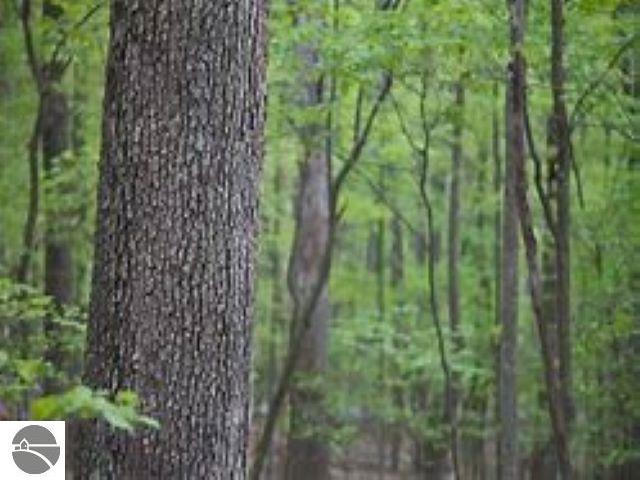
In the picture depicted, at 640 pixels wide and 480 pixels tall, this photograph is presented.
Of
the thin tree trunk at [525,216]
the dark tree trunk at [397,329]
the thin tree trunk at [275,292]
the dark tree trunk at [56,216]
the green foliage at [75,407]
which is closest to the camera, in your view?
the green foliage at [75,407]

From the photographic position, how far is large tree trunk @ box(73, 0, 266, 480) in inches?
170

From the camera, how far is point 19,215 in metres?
15.8

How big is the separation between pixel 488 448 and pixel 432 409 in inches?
206

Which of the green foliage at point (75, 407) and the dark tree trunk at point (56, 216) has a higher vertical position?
Result: the dark tree trunk at point (56, 216)

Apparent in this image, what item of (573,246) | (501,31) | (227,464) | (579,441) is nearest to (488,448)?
(573,246)

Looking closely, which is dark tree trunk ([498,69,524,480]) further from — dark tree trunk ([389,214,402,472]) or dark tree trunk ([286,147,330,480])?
dark tree trunk ([389,214,402,472])

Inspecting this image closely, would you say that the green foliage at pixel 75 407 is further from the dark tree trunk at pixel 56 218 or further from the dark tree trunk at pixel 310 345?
the dark tree trunk at pixel 310 345

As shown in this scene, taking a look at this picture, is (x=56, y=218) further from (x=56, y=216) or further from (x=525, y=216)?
(x=525, y=216)

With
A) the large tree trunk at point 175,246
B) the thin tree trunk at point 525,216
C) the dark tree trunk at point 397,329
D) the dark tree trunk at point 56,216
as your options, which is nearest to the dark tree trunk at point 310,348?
the dark tree trunk at point 397,329

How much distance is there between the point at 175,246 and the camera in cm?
436

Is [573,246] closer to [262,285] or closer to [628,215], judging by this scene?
[628,215]

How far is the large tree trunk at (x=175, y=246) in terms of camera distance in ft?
14.2

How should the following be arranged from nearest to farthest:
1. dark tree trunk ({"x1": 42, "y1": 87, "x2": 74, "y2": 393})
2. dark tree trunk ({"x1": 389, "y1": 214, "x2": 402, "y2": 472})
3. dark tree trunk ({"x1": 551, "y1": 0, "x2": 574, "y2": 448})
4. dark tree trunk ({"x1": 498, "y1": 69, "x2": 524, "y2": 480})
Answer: dark tree trunk ({"x1": 551, "y1": 0, "x2": 574, "y2": 448})
dark tree trunk ({"x1": 498, "y1": 69, "x2": 524, "y2": 480})
dark tree trunk ({"x1": 42, "y1": 87, "x2": 74, "y2": 393})
dark tree trunk ({"x1": 389, "y1": 214, "x2": 402, "y2": 472})

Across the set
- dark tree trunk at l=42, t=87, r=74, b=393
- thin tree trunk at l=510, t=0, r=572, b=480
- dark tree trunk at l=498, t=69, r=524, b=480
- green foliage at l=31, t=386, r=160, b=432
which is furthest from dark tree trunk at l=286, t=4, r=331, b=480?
green foliage at l=31, t=386, r=160, b=432
